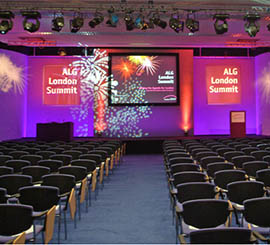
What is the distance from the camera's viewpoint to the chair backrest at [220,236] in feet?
7.12

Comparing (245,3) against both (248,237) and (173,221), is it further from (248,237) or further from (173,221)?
(248,237)

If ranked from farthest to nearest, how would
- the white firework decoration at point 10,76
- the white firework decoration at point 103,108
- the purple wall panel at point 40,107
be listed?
the purple wall panel at point 40,107 < the white firework decoration at point 103,108 < the white firework decoration at point 10,76

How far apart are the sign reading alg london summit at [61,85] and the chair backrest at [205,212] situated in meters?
12.6

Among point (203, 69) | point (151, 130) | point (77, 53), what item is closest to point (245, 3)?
point (203, 69)

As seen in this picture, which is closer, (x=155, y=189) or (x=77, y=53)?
(x=155, y=189)

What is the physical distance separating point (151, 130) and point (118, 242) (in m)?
11.2

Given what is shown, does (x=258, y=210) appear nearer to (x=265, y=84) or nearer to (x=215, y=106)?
(x=215, y=106)

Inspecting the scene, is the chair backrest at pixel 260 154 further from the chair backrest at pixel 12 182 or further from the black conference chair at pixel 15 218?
the black conference chair at pixel 15 218

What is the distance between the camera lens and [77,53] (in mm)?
14992

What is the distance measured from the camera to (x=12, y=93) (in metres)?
14.1

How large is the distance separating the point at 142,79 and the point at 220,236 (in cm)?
1264

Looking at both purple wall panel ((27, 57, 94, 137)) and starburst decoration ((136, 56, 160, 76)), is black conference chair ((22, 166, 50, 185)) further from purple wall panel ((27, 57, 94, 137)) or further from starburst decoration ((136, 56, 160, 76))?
starburst decoration ((136, 56, 160, 76))

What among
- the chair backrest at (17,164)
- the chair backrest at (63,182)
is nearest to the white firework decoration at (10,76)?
the chair backrest at (17,164)

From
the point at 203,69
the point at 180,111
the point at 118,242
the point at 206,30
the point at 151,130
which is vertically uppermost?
the point at 206,30
